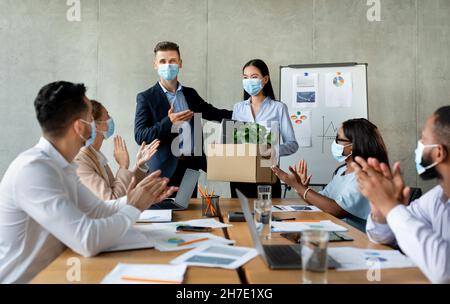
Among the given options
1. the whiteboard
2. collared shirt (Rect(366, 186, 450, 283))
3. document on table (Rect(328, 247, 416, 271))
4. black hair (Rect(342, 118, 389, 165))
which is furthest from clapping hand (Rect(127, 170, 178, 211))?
the whiteboard

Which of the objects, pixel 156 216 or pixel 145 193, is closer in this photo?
pixel 145 193

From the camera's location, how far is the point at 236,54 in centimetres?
491

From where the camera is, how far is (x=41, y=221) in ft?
4.78

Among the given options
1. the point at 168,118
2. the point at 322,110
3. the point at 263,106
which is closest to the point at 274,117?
the point at 263,106

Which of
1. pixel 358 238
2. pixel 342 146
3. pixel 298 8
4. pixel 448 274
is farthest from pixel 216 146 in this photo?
pixel 298 8

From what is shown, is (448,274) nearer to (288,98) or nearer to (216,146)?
(216,146)

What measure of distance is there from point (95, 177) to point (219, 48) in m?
3.00

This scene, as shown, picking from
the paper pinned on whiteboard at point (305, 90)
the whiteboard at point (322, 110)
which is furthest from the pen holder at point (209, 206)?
the paper pinned on whiteboard at point (305, 90)

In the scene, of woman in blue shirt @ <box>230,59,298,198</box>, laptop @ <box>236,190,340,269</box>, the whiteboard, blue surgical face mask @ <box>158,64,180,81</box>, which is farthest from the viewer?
the whiteboard

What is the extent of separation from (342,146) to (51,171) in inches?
69.7

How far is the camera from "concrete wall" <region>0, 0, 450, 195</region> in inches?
191

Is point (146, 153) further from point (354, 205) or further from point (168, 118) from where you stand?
point (354, 205)

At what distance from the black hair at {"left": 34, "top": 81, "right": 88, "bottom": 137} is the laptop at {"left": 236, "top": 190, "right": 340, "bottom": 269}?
0.74 metres

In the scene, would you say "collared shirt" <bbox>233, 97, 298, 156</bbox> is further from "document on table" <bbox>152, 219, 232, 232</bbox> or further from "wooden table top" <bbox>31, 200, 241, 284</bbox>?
"wooden table top" <bbox>31, 200, 241, 284</bbox>
